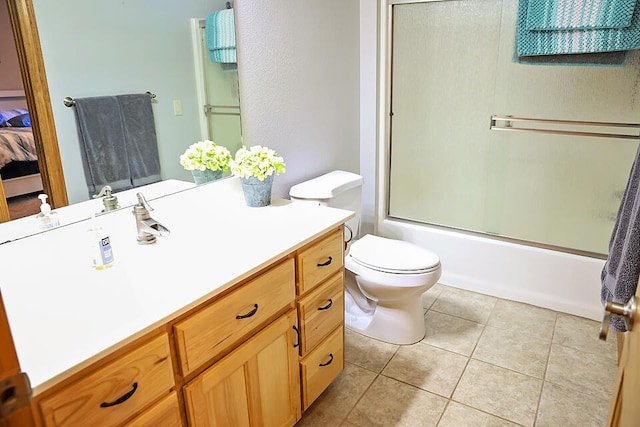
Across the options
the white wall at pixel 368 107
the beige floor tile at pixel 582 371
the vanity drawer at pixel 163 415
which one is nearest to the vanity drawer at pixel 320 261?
the vanity drawer at pixel 163 415

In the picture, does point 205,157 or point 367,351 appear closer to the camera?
point 205,157

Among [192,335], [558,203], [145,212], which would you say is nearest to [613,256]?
[558,203]

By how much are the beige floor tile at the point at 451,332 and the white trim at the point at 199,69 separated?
153 centimetres

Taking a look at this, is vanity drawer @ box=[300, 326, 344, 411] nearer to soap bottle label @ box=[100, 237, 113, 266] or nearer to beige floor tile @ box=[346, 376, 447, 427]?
beige floor tile @ box=[346, 376, 447, 427]

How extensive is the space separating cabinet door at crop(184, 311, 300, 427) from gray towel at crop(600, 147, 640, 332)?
99 cm

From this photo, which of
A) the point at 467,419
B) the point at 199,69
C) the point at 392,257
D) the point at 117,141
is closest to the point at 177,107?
the point at 199,69

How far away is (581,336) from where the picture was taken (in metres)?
2.40

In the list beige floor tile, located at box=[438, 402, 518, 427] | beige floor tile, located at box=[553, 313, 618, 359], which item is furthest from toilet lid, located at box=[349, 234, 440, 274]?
beige floor tile, located at box=[553, 313, 618, 359]

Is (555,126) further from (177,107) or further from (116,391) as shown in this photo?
(116,391)

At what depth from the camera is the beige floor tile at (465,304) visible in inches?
104

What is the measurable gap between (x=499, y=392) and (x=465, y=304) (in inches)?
30.6

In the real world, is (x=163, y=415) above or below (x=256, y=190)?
below

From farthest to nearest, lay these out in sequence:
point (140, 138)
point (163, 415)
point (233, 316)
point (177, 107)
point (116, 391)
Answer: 1. point (177, 107)
2. point (140, 138)
3. point (233, 316)
4. point (163, 415)
5. point (116, 391)

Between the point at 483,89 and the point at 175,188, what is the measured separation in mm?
1795
